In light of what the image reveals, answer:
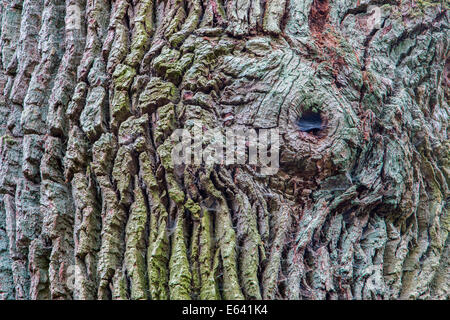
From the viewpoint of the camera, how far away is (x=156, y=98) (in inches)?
74.9

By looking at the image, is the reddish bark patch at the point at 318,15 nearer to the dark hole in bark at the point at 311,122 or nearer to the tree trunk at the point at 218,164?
the tree trunk at the point at 218,164

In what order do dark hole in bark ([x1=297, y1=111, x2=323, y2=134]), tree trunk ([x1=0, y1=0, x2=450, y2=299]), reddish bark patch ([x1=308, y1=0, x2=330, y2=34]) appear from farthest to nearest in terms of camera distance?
reddish bark patch ([x1=308, y1=0, x2=330, y2=34])
dark hole in bark ([x1=297, y1=111, x2=323, y2=134])
tree trunk ([x1=0, y1=0, x2=450, y2=299])

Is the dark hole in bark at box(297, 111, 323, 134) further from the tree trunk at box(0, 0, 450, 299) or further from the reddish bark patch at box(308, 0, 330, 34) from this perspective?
the reddish bark patch at box(308, 0, 330, 34)

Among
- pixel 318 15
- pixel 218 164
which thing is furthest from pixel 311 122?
pixel 318 15

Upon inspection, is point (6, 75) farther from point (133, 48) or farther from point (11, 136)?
point (133, 48)

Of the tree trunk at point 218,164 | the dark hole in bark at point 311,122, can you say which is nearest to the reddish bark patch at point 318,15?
the tree trunk at point 218,164

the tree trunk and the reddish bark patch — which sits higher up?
the reddish bark patch

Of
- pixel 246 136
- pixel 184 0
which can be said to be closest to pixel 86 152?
pixel 246 136

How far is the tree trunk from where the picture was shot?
1745 millimetres

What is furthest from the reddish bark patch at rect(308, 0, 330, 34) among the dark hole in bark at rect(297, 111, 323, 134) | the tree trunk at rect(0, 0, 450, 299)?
the dark hole in bark at rect(297, 111, 323, 134)

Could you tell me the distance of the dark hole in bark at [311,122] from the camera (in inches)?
75.5

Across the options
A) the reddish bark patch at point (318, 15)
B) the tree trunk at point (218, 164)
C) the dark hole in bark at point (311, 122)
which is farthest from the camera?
the reddish bark patch at point (318, 15)

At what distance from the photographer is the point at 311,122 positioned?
75.9 inches

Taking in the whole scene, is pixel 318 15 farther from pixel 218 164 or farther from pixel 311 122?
pixel 218 164
